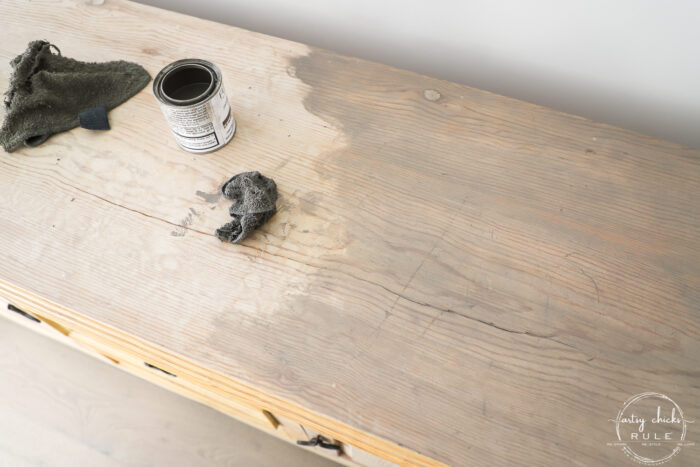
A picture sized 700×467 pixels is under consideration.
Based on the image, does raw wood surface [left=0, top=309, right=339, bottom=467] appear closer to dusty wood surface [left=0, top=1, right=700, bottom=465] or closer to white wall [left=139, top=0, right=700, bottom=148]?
dusty wood surface [left=0, top=1, right=700, bottom=465]

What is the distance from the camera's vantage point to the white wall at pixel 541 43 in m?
0.67

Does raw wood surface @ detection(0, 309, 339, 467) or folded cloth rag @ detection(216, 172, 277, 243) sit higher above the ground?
folded cloth rag @ detection(216, 172, 277, 243)

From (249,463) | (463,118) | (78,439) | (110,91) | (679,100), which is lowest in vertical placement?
(78,439)

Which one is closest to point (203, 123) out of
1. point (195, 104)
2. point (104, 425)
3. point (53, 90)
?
point (195, 104)

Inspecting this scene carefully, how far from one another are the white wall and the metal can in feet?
1.05

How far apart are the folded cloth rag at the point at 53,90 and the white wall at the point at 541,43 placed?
0.30m

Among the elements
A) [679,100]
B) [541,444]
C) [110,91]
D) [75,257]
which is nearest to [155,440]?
[75,257]

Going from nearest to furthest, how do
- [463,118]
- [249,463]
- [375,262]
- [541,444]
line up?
1. [541,444]
2. [375,262]
3. [463,118]
4. [249,463]

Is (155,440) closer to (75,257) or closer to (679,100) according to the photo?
(75,257)

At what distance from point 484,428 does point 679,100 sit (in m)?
0.63

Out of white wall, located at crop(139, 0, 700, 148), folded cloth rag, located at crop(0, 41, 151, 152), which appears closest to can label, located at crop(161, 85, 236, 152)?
Answer: folded cloth rag, located at crop(0, 41, 151, 152)

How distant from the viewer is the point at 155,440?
1033 mm

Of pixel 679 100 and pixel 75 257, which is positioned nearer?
pixel 75 257

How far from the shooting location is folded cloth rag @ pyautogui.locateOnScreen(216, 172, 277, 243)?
1.96ft
